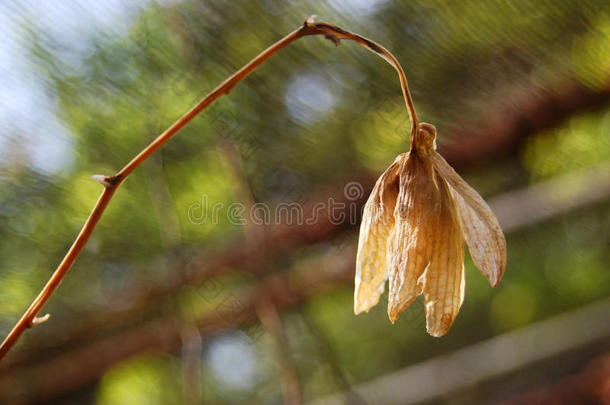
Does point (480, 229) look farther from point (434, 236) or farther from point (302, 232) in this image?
point (302, 232)

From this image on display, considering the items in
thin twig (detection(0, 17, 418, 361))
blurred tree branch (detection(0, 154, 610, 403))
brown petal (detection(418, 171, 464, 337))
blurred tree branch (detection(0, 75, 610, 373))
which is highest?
blurred tree branch (detection(0, 75, 610, 373))

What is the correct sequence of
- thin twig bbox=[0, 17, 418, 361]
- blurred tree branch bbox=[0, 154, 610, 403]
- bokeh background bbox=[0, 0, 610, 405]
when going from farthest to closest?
blurred tree branch bbox=[0, 154, 610, 403] → bokeh background bbox=[0, 0, 610, 405] → thin twig bbox=[0, 17, 418, 361]

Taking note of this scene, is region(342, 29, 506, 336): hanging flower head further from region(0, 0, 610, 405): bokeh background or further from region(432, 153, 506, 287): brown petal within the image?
region(0, 0, 610, 405): bokeh background

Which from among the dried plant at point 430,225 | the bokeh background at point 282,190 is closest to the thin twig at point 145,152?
the dried plant at point 430,225

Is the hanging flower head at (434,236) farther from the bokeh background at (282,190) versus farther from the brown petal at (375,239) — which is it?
the bokeh background at (282,190)

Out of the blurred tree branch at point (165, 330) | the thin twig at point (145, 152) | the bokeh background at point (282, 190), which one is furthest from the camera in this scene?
A: the blurred tree branch at point (165, 330)

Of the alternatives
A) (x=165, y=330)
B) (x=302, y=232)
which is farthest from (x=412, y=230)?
(x=165, y=330)

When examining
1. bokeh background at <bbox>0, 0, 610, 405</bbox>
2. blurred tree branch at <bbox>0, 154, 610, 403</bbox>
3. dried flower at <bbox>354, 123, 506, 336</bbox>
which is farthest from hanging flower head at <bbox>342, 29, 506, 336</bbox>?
blurred tree branch at <bbox>0, 154, 610, 403</bbox>

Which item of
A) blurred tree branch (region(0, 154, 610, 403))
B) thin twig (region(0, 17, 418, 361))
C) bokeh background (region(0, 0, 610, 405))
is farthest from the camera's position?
blurred tree branch (region(0, 154, 610, 403))
